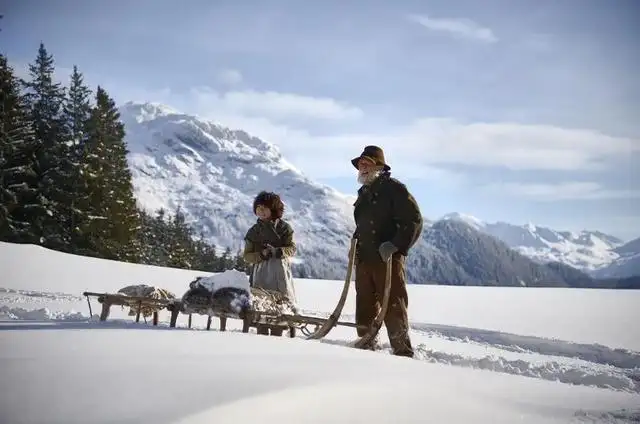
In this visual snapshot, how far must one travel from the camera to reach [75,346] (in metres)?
3.36

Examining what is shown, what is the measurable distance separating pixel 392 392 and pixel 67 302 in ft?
31.7

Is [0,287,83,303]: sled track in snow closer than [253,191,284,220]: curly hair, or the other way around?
[253,191,284,220]: curly hair

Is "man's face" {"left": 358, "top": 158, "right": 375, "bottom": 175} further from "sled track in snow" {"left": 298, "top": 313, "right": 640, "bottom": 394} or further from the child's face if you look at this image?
"sled track in snow" {"left": 298, "top": 313, "right": 640, "bottom": 394}

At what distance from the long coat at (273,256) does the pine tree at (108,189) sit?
1008 inches

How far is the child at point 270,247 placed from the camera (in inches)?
291

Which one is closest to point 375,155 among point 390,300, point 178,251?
point 390,300

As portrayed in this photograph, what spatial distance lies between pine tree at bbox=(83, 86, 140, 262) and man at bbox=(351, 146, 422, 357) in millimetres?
27211

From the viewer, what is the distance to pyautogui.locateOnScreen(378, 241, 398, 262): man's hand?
19.3 ft

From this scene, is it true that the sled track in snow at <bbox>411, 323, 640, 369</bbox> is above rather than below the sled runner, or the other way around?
below

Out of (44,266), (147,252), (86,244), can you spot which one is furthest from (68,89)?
(44,266)

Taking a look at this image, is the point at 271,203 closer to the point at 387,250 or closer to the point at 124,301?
the point at 387,250

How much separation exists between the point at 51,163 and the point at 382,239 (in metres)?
27.1

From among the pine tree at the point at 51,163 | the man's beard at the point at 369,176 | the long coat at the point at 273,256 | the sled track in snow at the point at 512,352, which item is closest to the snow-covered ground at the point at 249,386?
the sled track in snow at the point at 512,352

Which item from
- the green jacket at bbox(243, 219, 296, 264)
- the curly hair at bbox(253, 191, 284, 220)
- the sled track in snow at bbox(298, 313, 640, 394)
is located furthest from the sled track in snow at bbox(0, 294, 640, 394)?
the curly hair at bbox(253, 191, 284, 220)
